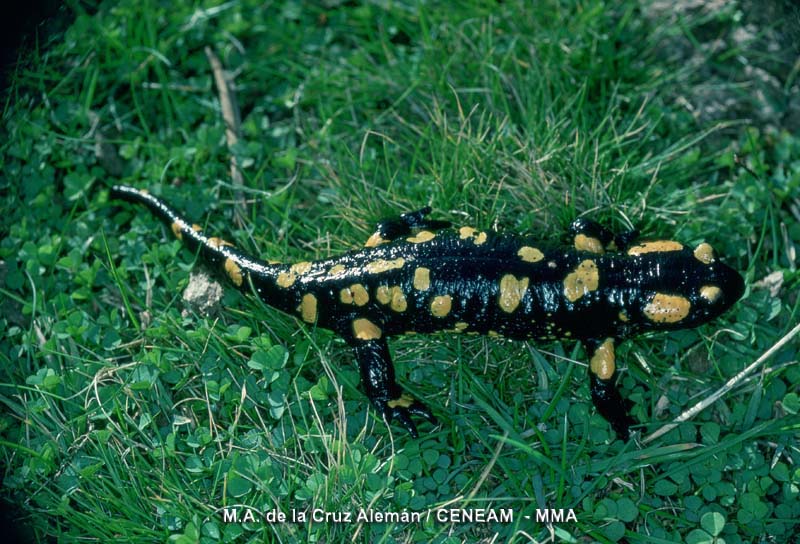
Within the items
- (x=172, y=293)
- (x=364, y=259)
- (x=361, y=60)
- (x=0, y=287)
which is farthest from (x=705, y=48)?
(x=0, y=287)

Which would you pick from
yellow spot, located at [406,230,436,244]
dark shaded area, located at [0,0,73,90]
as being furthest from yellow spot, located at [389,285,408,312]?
dark shaded area, located at [0,0,73,90]

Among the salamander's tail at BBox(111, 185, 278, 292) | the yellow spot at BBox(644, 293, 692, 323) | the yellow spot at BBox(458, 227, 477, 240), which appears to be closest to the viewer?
the yellow spot at BBox(644, 293, 692, 323)

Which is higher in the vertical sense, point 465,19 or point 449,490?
point 465,19

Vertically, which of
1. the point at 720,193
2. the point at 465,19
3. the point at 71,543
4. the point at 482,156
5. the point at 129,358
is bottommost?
the point at 71,543

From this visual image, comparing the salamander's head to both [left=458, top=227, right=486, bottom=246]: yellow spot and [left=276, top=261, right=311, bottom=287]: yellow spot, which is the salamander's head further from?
[left=276, top=261, right=311, bottom=287]: yellow spot

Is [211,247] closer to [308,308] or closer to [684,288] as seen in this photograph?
[308,308]

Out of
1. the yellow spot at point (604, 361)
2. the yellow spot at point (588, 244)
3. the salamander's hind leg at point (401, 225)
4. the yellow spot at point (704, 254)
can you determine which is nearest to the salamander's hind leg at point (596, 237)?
the yellow spot at point (588, 244)

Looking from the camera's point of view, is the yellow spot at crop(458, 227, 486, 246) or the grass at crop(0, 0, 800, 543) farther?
the yellow spot at crop(458, 227, 486, 246)

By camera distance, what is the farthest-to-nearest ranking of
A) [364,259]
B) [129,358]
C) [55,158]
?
1. [55,158]
2. [129,358]
3. [364,259]

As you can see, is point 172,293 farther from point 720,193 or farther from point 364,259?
point 720,193
